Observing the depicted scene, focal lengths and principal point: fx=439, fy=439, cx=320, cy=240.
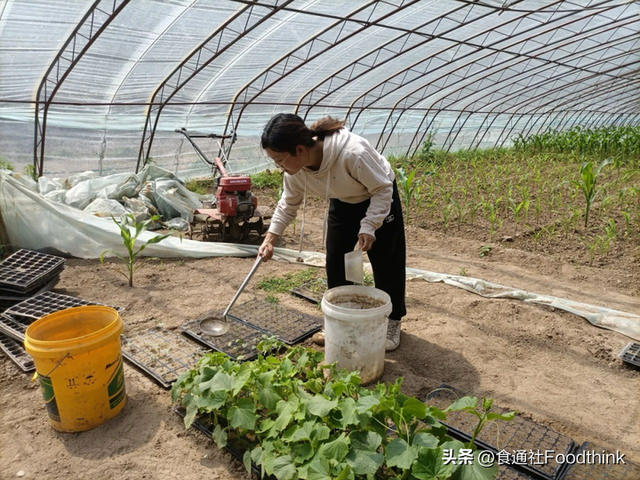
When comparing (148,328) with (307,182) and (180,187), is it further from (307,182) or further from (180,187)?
(180,187)

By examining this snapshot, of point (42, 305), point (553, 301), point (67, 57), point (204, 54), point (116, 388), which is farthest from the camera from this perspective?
point (204, 54)

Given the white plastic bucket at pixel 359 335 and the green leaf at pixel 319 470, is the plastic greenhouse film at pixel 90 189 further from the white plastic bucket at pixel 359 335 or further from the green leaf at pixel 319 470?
the green leaf at pixel 319 470

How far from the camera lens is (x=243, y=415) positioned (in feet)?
5.84

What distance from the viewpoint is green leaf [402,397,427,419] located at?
1.54 metres

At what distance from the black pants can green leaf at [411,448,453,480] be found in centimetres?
122

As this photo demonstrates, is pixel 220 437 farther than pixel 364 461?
Yes

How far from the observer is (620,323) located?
2990 millimetres

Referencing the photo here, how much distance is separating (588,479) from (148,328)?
258 centimetres

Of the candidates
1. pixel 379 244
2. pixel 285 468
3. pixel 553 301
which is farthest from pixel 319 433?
pixel 553 301

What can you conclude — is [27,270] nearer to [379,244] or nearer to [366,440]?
[379,244]

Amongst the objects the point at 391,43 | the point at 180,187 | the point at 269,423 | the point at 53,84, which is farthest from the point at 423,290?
the point at 391,43

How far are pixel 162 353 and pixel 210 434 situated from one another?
2.74ft

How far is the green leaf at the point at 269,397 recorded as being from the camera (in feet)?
5.94

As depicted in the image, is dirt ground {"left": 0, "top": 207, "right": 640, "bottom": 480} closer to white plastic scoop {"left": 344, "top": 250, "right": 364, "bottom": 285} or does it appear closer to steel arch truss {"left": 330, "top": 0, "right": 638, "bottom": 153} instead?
white plastic scoop {"left": 344, "top": 250, "right": 364, "bottom": 285}
